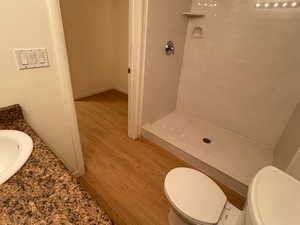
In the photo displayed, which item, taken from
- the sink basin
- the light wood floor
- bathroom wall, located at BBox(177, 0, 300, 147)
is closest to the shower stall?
bathroom wall, located at BBox(177, 0, 300, 147)

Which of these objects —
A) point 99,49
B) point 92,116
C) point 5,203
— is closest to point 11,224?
point 5,203

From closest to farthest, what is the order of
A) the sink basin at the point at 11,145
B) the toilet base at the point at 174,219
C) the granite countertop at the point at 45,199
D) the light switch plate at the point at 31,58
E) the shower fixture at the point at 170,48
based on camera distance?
the granite countertop at the point at 45,199 < the sink basin at the point at 11,145 < the light switch plate at the point at 31,58 < the toilet base at the point at 174,219 < the shower fixture at the point at 170,48

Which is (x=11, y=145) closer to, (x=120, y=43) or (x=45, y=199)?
(x=45, y=199)

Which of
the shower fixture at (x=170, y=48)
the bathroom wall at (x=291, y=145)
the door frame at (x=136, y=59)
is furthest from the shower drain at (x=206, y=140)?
the shower fixture at (x=170, y=48)

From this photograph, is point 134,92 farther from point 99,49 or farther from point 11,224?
point 99,49

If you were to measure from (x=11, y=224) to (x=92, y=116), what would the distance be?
215 cm

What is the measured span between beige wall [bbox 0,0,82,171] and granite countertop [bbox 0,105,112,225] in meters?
A: 0.46

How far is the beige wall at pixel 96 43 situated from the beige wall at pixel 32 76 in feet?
6.44

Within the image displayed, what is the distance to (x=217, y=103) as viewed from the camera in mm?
2180

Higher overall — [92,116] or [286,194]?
[286,194]

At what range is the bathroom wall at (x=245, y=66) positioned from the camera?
5.22 ft

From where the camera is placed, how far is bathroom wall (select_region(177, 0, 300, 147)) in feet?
5.22

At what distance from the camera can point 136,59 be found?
160cm

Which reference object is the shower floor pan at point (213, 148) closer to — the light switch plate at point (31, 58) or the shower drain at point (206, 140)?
the shower drain at point (206, 140)
